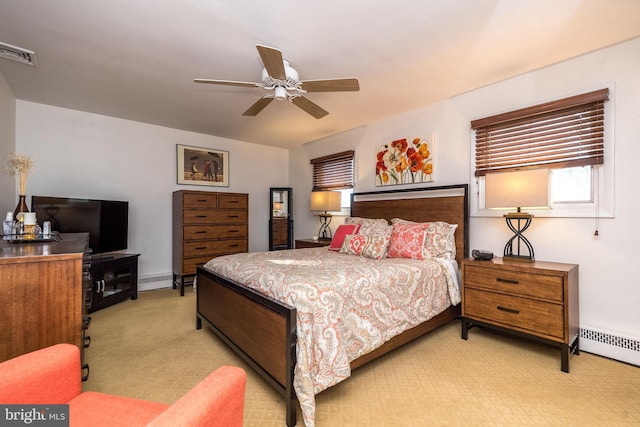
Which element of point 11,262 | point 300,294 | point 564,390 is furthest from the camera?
point 564,390

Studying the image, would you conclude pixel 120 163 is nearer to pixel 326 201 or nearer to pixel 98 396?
pixel 326 201

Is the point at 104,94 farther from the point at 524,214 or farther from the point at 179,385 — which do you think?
the point at 524,214

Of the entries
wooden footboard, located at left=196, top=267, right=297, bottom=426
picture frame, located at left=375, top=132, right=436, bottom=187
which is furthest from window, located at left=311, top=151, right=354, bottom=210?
wooden footboard, located at left=196, top=267, right=297, bottom=426

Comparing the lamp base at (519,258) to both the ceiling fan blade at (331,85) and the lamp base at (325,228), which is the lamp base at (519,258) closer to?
the ceiling fan blade at (331,85)

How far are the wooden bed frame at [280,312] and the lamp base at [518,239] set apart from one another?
17.1 inches

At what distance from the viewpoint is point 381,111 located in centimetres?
382

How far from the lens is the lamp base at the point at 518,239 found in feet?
8.63

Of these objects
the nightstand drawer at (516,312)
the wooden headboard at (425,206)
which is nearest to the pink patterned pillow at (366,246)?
the wooden headboard at (425,206)

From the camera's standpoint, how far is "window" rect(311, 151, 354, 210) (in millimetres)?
4660

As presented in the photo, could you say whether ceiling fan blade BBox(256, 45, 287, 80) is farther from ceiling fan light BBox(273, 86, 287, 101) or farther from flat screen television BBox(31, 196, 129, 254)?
flat screen television BBox(31, 196, 129, 254)

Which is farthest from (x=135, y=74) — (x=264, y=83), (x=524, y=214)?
(x=524, y=214)

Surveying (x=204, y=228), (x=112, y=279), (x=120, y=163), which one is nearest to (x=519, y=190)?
(x=204, y=228)

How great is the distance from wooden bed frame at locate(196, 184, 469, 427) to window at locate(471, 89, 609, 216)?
610 millimetres

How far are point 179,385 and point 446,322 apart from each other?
244cm
